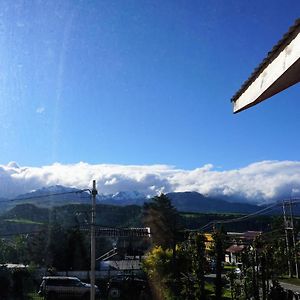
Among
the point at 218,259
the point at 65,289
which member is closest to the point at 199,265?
the point at 218,259

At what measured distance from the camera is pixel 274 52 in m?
3.05

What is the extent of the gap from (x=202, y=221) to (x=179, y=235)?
147m

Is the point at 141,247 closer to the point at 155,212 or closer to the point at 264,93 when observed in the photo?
the point at 155,212

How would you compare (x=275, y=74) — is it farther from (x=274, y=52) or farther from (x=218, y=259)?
(x=218, y=259)

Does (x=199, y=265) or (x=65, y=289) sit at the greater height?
(x=199, y=265)

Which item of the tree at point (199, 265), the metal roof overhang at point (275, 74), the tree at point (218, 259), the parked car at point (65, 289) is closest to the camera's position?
the metal roof overhang at point (275, 74)

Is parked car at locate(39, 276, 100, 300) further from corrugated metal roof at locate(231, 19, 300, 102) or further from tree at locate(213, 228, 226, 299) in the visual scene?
corrugated metal roof at locate(231, 19, 300, 102)

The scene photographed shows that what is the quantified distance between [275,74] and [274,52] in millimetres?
144

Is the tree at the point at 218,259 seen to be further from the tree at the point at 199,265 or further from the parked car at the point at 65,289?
the parked car at the point at 65,289

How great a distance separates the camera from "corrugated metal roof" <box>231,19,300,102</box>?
2807 mm

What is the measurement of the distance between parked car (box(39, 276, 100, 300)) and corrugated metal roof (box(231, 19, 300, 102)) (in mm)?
33339

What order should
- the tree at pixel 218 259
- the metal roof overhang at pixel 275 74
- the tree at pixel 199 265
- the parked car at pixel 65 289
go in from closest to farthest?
the metal roof overhang at pixel 275 74 → the tree at pixel 199 265 → the tree at pixel 218 259 → the parked car at pixel 65 289

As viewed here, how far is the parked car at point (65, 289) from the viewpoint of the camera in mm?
34656

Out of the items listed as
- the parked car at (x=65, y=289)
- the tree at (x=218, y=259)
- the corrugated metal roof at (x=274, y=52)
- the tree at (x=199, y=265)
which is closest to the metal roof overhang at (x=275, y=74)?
the corrugated metal roof at (x=274, y=52)
